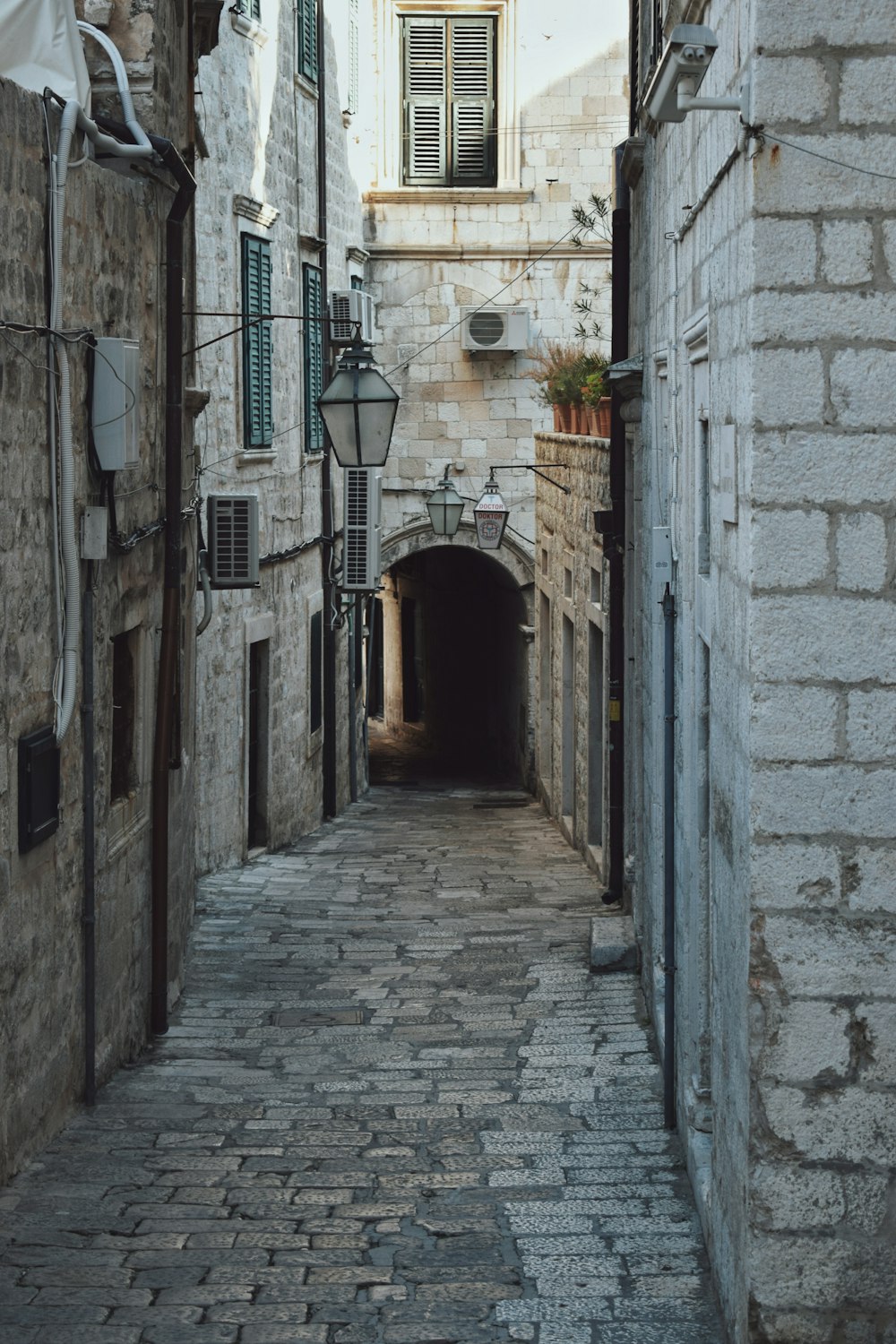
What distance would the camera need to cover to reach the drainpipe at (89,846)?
7.27m

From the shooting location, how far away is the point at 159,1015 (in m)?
8.91

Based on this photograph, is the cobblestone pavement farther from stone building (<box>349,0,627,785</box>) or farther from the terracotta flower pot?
stone building (<box>349,0,627,785</box>)

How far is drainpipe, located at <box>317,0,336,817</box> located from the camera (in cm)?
1812

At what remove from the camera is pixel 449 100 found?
21.9 meters

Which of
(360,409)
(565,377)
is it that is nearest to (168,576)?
(360,409)

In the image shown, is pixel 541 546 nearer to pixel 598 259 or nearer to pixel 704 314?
pixel 598 259

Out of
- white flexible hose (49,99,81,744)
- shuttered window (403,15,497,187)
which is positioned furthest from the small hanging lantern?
white flexible hose (49,99,81,744)

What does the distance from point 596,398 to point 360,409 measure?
3893 millimetres

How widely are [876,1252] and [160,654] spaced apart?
5.44 m

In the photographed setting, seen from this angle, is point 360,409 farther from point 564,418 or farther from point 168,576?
point 564,418

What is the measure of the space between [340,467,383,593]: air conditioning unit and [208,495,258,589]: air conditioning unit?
631 cm

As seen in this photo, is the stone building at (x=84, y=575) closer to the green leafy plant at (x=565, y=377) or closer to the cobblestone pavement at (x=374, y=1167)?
the cobblestone pavement at (x=374, y=1167)

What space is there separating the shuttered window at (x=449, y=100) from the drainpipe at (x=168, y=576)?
13.3 m

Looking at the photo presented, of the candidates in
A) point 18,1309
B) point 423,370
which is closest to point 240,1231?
point 18,1309
